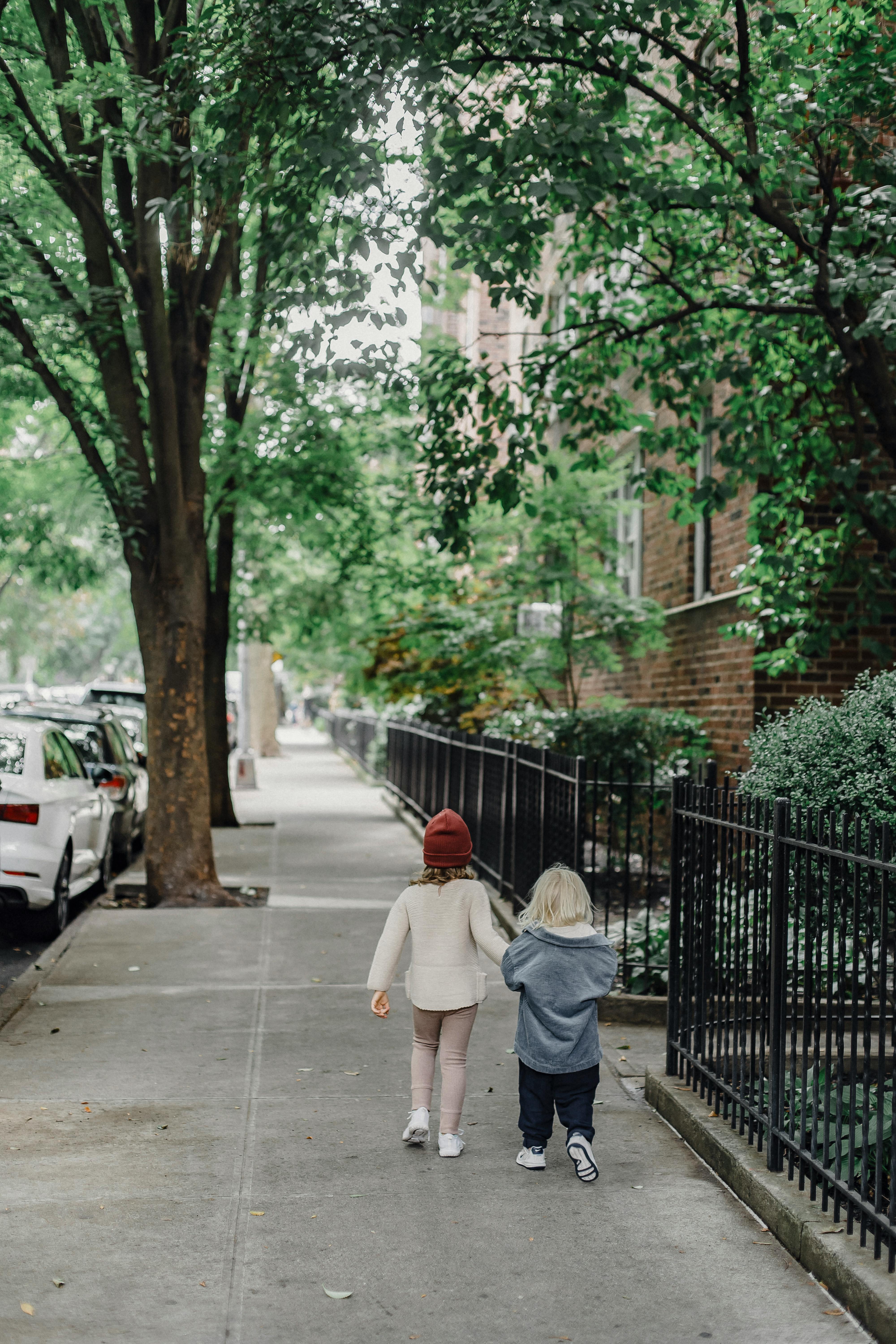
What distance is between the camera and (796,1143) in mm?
4445

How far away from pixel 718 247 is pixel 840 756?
4.95 meters

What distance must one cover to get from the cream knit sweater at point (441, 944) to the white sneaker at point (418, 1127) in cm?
40

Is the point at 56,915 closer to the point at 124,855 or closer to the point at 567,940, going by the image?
the point at 124,855

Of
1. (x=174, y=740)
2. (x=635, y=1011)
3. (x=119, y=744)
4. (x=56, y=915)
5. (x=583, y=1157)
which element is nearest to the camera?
(x=583, y=1157)

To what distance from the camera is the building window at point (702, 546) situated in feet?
43.7

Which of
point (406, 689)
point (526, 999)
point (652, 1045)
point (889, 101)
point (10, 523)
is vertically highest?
point (889, 101)

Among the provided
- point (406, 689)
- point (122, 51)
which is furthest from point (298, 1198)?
point (406, 689)

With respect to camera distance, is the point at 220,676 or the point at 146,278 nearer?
the point at 146,278

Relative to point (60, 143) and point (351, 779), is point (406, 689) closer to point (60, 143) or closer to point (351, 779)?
point (60, 143)

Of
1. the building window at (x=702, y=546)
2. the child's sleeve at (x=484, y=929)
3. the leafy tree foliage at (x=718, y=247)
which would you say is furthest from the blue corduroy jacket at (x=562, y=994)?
the building window at (x=702, y=546)

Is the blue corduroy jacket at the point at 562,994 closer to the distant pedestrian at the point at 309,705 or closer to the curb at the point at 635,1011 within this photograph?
the curb at the point at 635,1011

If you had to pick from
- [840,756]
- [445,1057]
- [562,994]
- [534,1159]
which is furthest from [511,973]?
[840,756]

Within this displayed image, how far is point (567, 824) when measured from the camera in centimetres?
834

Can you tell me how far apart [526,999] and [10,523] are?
1339 centimetres
